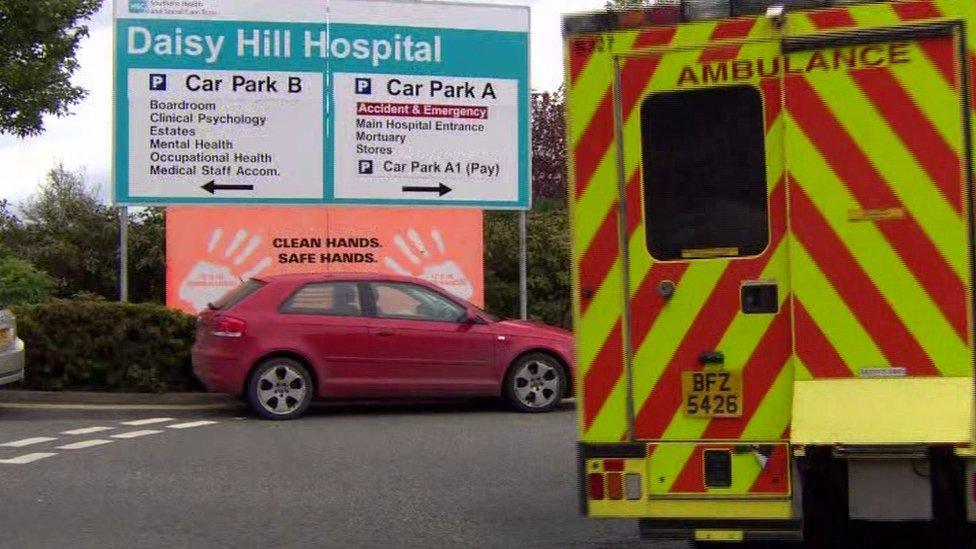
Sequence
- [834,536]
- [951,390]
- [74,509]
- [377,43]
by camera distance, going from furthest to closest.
Result: 1. [377,43]
2. [74,509]
3. [834,536]
4. [951,390]

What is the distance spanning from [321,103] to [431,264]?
2.61 meters

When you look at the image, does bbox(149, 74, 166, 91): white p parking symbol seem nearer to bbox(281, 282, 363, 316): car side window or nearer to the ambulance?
bbox(281, 282, 363, 316): car side window

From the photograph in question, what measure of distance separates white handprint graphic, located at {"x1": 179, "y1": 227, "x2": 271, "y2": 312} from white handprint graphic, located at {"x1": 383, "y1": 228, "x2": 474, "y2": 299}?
1.84 m

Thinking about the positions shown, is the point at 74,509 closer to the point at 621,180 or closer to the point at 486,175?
the point at 621,180

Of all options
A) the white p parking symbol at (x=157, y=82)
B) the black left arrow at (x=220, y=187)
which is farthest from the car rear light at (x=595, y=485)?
the white p parking symbol at (x=157, y=82)

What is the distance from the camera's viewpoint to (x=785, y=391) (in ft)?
16.0

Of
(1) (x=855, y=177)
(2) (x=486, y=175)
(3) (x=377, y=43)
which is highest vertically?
(3) (x=377, y=43)

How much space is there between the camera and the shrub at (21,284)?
20344 millimetres

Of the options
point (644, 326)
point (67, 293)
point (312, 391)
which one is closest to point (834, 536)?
point (644, 326)

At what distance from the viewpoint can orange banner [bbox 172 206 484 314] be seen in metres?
15.8

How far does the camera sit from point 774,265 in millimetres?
4906

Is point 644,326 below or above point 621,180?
below

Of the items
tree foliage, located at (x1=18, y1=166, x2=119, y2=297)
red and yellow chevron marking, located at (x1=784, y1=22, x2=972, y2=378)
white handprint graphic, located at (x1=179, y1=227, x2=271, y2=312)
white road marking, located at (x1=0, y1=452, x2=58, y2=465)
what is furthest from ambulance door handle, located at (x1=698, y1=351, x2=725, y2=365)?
tree foliage, located at (x1=18, y1=166, x2=119, y2=297)

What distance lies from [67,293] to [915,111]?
24.5m
